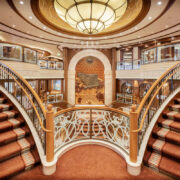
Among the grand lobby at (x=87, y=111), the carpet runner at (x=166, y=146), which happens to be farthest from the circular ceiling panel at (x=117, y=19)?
the carpet runner at (x=166, y=146)

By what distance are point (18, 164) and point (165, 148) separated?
9.58ft

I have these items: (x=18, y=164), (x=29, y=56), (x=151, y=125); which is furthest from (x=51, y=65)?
(x=151, y=125)

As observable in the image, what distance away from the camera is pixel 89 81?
35.7 ft

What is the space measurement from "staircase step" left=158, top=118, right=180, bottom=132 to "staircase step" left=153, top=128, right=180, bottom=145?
84 millimetres

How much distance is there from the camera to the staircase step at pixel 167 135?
236 centimetres

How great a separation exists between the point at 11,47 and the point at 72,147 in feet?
19.9

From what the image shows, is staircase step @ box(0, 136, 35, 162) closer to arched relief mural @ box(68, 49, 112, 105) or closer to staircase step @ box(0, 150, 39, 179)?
staircase step @ box(0, 150, 39, 179)

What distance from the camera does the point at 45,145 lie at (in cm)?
242

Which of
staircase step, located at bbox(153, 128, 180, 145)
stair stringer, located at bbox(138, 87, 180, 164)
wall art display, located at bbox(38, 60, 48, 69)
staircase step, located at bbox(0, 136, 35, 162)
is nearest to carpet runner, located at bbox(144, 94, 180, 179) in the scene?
staircase step, located at bbox(153, 128, 180, 145)

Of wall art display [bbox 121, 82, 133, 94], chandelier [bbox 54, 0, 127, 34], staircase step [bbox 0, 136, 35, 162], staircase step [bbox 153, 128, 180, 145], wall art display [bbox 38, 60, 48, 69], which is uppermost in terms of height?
chandelier [bbox 54, 0, 127, 34]

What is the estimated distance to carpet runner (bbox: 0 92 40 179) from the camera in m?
2.11

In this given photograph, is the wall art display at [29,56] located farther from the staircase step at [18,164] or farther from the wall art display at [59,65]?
the staircase step at [18,164]

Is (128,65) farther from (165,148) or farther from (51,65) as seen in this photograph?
(165,148)

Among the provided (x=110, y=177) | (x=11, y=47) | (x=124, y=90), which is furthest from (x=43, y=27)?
(x=124, y=90)
